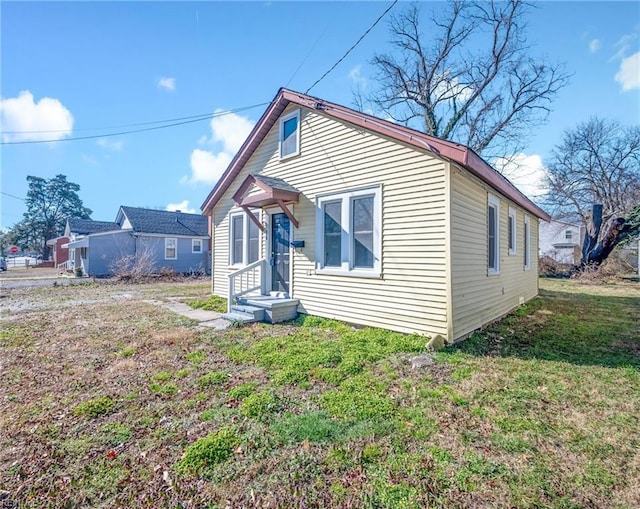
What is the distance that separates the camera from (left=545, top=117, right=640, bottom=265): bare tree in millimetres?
20870

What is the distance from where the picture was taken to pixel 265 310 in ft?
23.7

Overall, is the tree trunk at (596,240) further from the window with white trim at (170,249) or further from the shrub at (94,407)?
the window with white trim at (170,249)

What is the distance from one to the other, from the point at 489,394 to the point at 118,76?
13.9m

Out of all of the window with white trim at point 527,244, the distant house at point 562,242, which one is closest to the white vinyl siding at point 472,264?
the window with white trim at point 527,244

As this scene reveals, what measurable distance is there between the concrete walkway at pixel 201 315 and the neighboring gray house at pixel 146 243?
10847 millimetres

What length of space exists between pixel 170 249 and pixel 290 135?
1807 cm

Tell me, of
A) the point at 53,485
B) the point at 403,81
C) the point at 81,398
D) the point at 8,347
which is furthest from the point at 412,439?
the point at 403,81

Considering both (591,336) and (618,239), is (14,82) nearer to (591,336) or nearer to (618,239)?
(591,336)

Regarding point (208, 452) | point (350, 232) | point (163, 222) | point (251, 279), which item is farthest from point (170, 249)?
point (208, 452)

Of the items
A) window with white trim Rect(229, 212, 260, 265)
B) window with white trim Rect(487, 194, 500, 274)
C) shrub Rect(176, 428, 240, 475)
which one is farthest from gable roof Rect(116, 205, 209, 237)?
shrub Rect(176, 428, 240, 475)

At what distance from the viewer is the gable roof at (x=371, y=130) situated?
5.00 meters

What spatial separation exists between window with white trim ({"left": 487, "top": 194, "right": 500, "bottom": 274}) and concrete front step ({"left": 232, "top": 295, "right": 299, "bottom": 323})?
15.1 ft

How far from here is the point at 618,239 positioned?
1870 cm

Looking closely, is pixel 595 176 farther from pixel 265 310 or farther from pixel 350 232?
pixel 265 310
